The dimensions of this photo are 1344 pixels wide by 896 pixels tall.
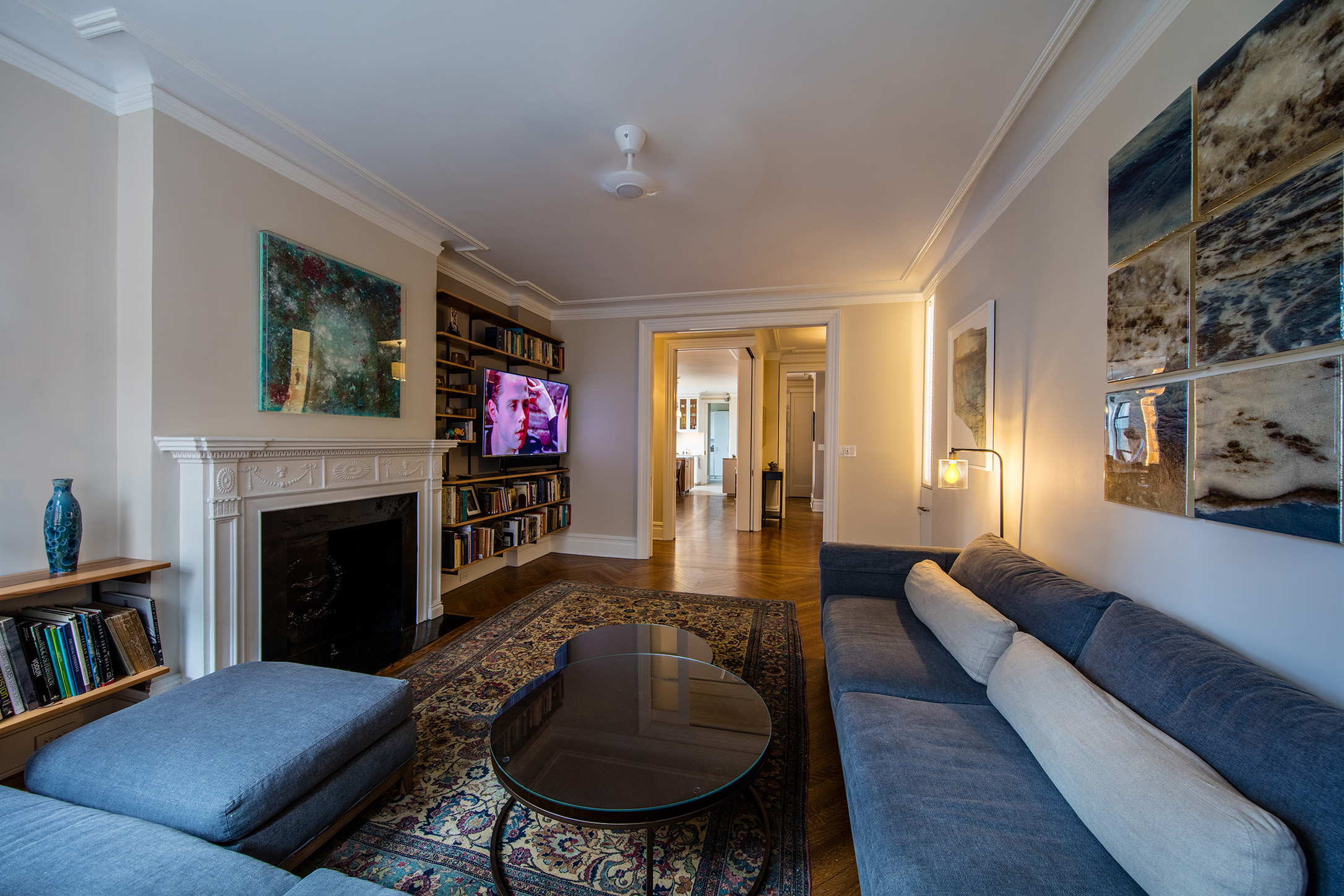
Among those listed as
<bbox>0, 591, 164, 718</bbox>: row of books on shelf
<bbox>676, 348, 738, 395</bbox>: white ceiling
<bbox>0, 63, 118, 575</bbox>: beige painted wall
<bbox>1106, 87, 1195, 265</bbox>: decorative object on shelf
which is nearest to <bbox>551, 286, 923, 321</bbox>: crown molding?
<bbox>676, 348, 738, 395</bbox>: white ceiling

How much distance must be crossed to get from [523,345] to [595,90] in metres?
2.88

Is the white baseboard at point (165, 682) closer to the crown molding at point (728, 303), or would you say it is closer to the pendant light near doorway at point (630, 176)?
the pendant light near doorway at point (630, 176)

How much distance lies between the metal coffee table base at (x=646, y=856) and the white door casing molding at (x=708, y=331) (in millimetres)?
3387

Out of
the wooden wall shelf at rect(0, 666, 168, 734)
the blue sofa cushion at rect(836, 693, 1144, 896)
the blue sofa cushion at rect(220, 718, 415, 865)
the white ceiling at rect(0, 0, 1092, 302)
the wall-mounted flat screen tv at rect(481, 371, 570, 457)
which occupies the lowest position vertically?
the blue sofa cushion at rect(220, 718, 415, 865)

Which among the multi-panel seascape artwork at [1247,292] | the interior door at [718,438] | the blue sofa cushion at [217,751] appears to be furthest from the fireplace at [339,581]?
the interior door at [718,438]

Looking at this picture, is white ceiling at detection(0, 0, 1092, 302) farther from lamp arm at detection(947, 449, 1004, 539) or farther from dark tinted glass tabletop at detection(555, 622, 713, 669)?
dark tinted glass tabletop at detection(555, 622, 713, 669)

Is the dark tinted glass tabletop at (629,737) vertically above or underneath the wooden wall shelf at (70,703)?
above

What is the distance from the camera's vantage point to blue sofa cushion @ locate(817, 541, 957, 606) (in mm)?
2516

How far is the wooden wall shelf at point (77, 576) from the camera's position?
1636 mm

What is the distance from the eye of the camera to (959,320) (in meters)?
3.41

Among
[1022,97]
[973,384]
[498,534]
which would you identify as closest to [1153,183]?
[1022,97]

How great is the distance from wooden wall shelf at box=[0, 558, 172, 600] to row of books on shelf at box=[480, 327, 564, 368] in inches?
107

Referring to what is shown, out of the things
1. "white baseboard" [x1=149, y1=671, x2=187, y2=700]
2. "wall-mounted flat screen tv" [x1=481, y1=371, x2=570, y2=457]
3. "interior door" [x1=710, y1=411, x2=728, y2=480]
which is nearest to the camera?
"white baseboard" [x1=149, y1=671, x2=187, y2=700]

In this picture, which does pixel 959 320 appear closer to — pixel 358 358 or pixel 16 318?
pixel 358 358
